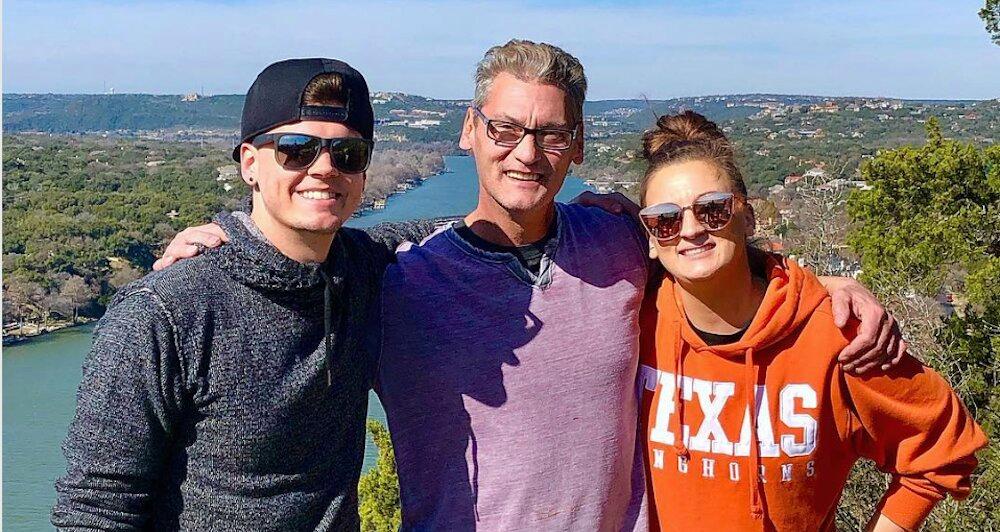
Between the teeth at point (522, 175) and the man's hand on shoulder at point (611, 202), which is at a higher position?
the teeth at point (522, 175)

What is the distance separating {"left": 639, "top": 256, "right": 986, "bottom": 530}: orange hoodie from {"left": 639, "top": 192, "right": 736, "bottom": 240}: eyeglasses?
0.71ft

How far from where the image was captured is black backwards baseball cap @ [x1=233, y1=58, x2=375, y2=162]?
5.70 ft

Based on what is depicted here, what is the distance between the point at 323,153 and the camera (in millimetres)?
1757

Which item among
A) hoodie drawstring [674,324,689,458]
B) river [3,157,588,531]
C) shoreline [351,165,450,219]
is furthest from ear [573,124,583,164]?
shoreline [351,165,450,219]

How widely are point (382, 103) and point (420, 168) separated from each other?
16048mm

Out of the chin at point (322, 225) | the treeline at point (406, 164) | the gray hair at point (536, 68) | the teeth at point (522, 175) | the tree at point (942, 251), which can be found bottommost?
the treeline at point (406, 164)

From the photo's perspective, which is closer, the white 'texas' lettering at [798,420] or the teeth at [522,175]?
the white 'texas' lettering at [798,420]

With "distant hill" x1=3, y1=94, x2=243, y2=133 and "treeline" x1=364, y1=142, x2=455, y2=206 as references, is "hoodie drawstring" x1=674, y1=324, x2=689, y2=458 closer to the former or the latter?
"treeline" x1=364, y1=142, x2=455, y2=206

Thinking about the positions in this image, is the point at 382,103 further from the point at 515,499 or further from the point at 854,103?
the point at 515,499

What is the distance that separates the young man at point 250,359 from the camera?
1.62m

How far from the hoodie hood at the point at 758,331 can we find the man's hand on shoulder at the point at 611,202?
41 cm

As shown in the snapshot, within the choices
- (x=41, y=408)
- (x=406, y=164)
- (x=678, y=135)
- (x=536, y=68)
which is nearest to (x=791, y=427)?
(x=678, y=135)

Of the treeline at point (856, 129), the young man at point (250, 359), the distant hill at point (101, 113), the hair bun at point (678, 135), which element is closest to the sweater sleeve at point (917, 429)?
the hair bun at point (678, 135)

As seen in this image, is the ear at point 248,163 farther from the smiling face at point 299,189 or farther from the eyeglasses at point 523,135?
the eyeglasses at point 523,135
